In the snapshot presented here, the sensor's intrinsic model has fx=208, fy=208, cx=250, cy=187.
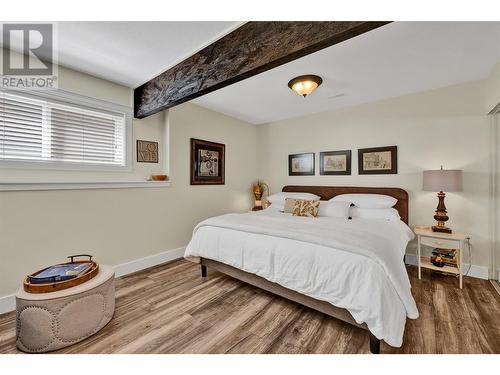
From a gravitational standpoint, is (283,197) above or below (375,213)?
above

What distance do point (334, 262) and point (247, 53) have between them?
1.74m

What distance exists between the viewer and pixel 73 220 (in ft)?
7.52

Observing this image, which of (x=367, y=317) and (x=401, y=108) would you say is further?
(x=401, y=108)

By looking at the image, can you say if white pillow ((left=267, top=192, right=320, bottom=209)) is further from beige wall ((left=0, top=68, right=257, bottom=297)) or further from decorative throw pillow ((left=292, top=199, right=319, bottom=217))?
beige wall ((left=0, top=68, right=257, bottom=297))

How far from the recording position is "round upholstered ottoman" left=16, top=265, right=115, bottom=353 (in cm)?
141

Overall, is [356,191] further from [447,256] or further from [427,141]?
[447,256]

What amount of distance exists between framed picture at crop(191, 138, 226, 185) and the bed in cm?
127

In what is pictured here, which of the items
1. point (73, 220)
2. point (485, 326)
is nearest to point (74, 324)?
point (73, 220)

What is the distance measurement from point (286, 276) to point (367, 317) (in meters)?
0.64

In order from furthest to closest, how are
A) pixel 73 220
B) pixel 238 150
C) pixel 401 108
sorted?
pixel 238 150
pixel 401 108
pixel 73 220

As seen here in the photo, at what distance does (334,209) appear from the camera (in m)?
2.93

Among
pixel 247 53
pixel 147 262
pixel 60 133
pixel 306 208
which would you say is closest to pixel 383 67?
pixel 247 53

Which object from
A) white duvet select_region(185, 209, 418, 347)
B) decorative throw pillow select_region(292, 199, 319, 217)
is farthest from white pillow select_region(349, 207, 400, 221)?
decorative throw pillow select_region(292, 199, 319, 217)
